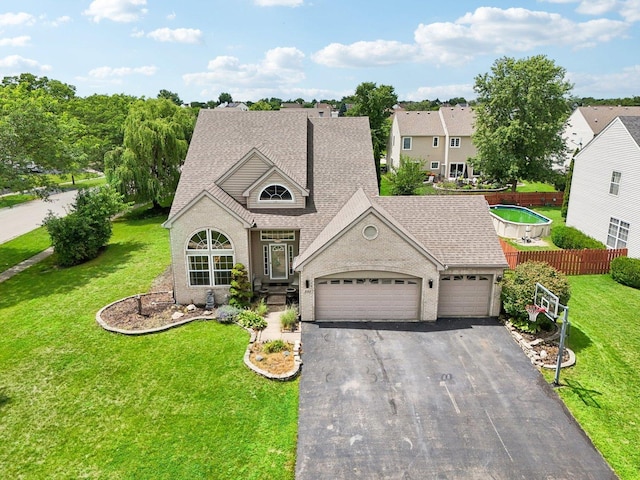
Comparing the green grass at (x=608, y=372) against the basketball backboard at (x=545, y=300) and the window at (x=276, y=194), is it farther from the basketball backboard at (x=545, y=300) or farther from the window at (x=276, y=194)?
the window at (x=276, y=194)

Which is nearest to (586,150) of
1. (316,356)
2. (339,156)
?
(339,156)

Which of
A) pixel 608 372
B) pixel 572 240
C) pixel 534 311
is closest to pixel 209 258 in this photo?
pixel 534 311

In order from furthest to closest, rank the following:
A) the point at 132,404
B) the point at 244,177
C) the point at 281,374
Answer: the point at 244,177 → the point at 281,374 → the point at 132,404

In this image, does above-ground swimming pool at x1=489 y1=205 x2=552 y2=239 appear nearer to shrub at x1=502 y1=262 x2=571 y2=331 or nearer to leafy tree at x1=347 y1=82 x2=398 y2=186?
shrub at x1=502 y1=262 x2=571 y2=331

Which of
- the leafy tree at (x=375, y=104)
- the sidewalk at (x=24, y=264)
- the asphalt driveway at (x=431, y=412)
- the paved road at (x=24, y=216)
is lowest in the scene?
the asphalt driveway at (x=431, y=412)

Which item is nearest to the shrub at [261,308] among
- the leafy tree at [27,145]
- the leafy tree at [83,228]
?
the leafy tree at [83,228]

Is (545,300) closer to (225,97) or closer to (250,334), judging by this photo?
(250,334)
